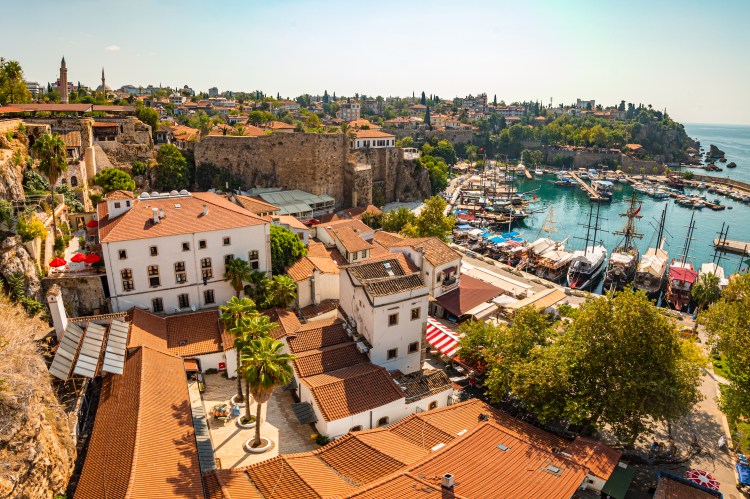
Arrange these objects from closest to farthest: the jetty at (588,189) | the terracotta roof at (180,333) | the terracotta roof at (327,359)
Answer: the terracotta roof at (327,359)
the terracotta roof at (180,333)
the jetty at (588,189)

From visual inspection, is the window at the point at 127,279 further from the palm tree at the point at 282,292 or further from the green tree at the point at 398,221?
the green tree at the point at 398,221

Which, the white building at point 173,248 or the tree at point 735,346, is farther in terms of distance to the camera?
the white building at point 173,248

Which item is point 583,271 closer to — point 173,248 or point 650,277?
point 650,277

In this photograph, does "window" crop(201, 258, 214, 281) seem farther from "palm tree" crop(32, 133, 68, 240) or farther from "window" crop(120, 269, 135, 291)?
"palm tree" crop(32, 133, 68, 240)

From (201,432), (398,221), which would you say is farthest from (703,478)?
(398,221)

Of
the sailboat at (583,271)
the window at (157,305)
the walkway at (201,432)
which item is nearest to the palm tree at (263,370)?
the walkway at (201,432)

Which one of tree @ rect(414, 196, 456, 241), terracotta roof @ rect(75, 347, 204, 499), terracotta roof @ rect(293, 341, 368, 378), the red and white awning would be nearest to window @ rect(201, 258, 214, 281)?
terracotta roof @ rect(75, 347, 204, 499)
